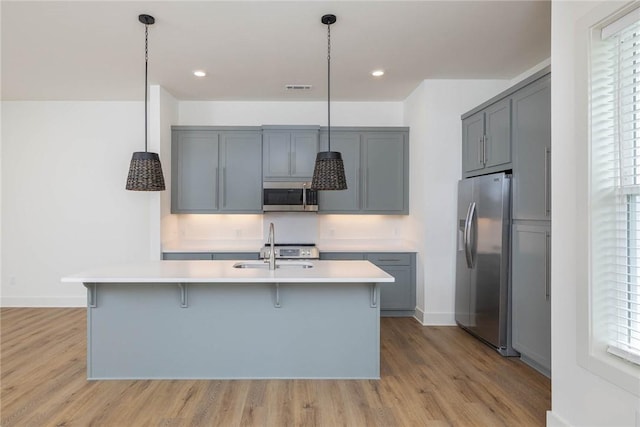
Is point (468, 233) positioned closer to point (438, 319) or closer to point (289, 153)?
point (438, 319)

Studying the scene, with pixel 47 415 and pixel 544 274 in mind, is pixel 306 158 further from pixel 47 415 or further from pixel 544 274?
pixel 47 415

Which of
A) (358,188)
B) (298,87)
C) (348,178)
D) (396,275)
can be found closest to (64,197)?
(298,87)

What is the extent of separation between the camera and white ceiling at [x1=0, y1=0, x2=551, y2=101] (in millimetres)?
2821

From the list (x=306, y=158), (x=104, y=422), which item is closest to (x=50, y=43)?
(x=306, y=158)

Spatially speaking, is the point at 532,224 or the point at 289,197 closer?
the point at 532,224

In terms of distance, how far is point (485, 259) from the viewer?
3619 millimetres

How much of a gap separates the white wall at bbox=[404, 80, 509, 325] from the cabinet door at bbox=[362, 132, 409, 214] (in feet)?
1.88

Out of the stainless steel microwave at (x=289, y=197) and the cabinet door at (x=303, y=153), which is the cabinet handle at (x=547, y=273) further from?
the cabinet door at (x=303, y=153)

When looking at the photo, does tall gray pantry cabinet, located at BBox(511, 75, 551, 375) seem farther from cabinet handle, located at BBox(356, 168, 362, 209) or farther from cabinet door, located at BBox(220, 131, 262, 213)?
cabinet door, located at BBox(220, 131, 262, 213)

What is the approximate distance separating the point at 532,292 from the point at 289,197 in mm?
2837

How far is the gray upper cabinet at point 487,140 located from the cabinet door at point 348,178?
1323 mm

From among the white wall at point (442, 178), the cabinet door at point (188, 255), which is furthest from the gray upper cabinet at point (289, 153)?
the white wall at point (442, 178)

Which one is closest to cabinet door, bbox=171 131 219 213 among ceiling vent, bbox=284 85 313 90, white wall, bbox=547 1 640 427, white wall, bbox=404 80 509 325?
ceiling vent, bbox=284 85 313 90

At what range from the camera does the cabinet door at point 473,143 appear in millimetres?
3891
